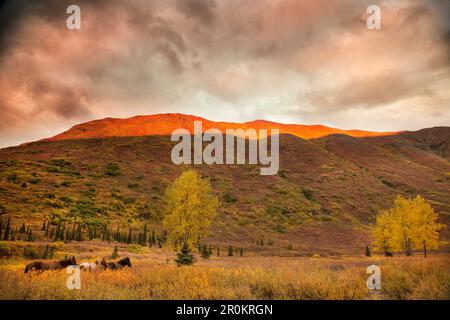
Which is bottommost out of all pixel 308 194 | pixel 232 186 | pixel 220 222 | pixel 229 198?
pixel 220 222

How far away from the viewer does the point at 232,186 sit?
258ft

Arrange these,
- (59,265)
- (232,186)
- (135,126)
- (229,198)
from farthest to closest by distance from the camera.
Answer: (135,126)
(232,186)
(229,198)
(59,265)

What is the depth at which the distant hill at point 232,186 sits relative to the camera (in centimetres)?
5250

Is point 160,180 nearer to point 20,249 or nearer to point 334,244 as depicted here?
point 334,244

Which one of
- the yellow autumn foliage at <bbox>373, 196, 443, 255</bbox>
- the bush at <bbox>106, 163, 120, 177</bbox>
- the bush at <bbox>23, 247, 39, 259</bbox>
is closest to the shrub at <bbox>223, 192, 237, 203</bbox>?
the bush at <bbox>106, 163, 120, 177</bbox>

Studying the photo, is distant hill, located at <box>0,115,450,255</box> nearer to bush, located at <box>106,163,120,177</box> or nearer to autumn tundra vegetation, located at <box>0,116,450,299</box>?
autumn tundra vegetation, located at <box>0,116,450,299</box>

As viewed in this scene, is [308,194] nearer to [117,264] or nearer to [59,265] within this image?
[117,264]

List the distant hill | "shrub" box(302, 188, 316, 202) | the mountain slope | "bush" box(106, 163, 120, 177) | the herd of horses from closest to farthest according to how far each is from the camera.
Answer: the herd of horses < the distant hill < "bush" box(106, 163, 120, 177) < "shrub" box(302, 188, 316, 202) < the mountain slope

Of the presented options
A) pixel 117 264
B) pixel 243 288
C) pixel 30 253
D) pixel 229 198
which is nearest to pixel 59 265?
pixel 117 264

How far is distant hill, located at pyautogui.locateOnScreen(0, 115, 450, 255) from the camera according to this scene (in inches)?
2067

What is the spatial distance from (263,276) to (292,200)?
68.1 m

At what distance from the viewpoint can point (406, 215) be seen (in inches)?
1512

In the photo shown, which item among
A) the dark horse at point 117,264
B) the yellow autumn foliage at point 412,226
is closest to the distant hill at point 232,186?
the yellow autumn foliage at point 412,226
